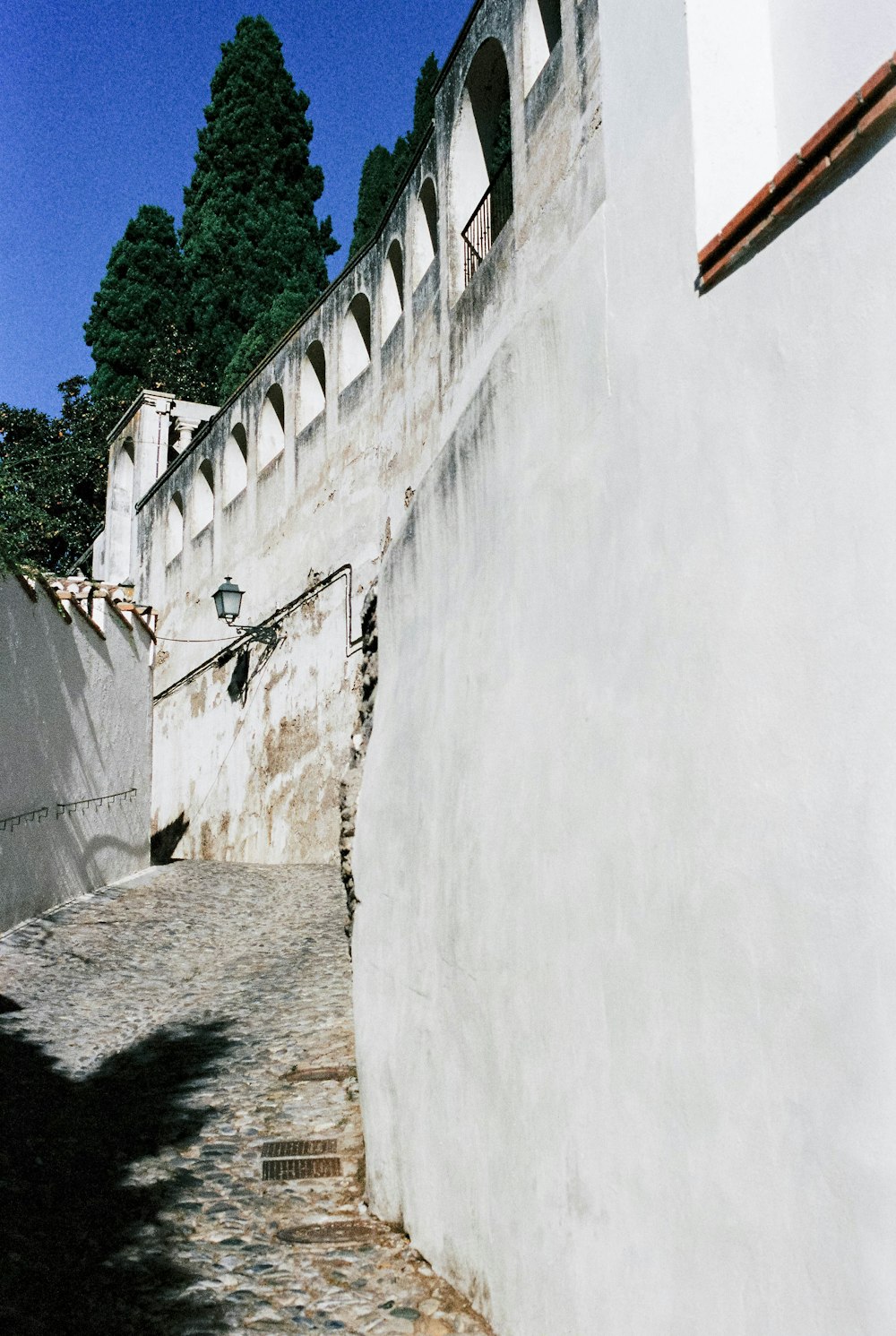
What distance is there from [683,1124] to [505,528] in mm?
1897

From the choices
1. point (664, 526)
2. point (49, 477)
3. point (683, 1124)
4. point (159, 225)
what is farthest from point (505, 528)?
point (159, 225)

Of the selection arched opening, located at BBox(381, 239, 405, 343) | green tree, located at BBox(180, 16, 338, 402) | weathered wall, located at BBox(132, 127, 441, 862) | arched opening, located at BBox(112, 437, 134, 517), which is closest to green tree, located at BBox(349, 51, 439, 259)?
green tree, located at BBox(180, 16, 338, 402)

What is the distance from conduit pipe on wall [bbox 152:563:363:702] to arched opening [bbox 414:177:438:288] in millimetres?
3344

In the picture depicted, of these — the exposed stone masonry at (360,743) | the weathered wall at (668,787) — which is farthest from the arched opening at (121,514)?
the weathered wall at (668,787)

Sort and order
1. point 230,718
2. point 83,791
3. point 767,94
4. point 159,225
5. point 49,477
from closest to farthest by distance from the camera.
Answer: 1. point 767,94
2. point 83,791
3. point 230,718
4. point 49,477
5. point 159,225

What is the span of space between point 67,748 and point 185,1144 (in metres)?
6.26

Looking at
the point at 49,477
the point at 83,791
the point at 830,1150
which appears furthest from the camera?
the point at 49,477

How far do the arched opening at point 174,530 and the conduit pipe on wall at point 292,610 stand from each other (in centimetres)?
262

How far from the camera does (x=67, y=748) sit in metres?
Result: 11.4

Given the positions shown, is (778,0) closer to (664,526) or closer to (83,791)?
(664,526)

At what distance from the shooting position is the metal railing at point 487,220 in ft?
38.1

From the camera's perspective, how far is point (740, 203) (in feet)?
9.35

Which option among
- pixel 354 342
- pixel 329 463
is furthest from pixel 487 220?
pixel 329 463

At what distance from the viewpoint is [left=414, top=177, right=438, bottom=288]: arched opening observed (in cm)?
1320
